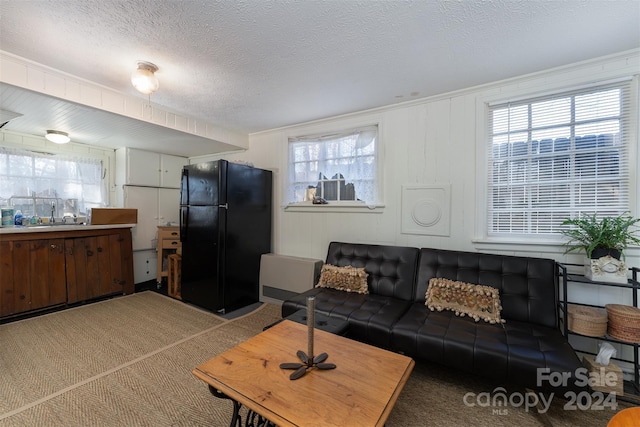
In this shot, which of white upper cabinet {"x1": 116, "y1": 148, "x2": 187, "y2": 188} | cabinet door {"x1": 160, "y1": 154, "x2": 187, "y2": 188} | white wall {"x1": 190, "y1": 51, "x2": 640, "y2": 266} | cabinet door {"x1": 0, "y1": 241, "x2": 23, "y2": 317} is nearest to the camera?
white wall {"x1": 190, "y1": 51, "x2": 640, "y2": 266}

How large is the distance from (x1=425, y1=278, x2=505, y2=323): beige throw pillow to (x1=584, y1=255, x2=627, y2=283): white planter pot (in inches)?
25.7

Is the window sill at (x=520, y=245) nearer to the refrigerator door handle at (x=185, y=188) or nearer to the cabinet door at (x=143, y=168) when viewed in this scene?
the refrigerator door handle at (x=185, y=188)

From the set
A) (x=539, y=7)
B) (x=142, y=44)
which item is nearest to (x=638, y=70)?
(x=539, y=7)

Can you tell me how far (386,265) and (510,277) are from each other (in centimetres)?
105

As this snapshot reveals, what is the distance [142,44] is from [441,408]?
3292mm

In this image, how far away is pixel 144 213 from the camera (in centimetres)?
427

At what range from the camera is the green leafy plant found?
6.01 feet

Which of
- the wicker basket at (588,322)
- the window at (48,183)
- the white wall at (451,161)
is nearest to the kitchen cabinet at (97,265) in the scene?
the window at (48,183)

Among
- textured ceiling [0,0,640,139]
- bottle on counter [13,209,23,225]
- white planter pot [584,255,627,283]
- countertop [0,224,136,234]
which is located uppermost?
textured ceiling [0,0,640,139]

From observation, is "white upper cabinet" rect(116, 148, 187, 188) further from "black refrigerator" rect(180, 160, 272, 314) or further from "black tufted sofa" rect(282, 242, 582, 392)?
"black tufted sofa" rect(282, 242, 582, 392)

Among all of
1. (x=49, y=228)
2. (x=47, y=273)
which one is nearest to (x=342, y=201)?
(x=49, y=228)

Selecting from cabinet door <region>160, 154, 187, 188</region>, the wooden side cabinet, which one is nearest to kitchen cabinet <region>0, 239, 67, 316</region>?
the wooden side cabinet

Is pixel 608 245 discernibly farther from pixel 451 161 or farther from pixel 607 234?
pixel 451 161

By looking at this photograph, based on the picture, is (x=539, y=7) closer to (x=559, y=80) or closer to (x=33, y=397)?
(x=559, y=80)
